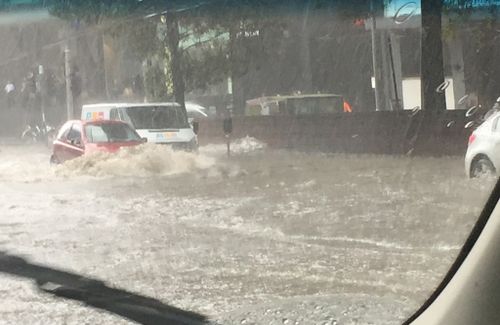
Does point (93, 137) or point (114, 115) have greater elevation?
point (114, 115)

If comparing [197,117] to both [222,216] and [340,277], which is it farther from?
[340,277]

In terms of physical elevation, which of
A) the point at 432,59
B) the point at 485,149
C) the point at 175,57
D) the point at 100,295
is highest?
the point at 175,57

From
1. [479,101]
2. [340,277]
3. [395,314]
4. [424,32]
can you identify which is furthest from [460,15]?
[395,314]

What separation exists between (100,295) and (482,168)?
2579mm

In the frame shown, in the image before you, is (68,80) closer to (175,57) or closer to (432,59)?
(175,57)

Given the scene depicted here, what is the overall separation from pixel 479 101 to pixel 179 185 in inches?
171

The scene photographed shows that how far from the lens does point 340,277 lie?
5688 millimetres

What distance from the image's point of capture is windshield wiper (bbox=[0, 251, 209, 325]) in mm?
4902

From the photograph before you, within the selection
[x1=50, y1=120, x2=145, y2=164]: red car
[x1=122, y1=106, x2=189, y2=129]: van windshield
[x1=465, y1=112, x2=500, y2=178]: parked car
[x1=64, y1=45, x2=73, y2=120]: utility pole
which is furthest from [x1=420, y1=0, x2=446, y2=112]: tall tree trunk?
[x1=64, y1=45, x2=73, y2=120]: utility pole

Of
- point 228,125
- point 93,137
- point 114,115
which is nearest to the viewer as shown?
point 114,115

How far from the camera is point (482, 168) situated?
488 centimetres

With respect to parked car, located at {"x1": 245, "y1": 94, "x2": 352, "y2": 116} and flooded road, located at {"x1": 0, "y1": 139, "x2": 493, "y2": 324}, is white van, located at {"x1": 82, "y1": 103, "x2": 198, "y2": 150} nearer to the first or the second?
flooded road, located at {"x1": 0, "y1": 139, "x2": 493, "y2": 324}

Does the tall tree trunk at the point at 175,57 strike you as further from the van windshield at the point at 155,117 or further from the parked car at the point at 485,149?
the parked car at the point at 485,149

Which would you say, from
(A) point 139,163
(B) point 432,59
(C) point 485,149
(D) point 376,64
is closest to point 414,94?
(B) point 432,59
